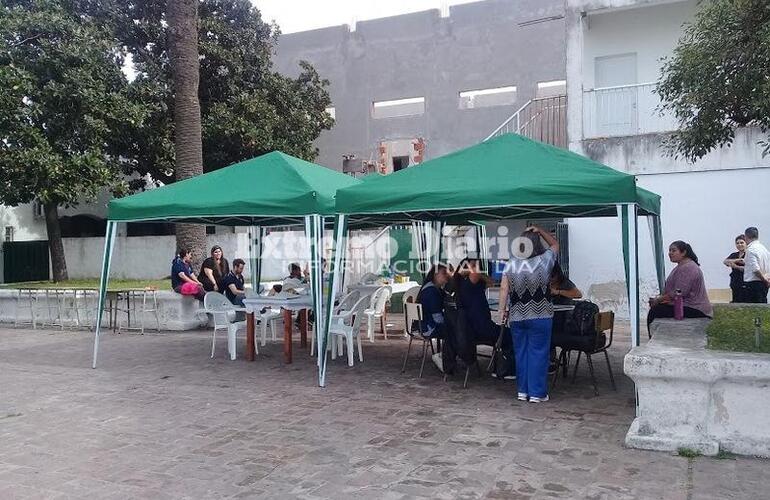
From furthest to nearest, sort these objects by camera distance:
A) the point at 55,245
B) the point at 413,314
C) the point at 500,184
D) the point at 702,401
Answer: the point at 55,245 < the point at 413,314 < the point at 500,184 < the point at 702,401

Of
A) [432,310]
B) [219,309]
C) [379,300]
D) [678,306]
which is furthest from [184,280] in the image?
[678,306]

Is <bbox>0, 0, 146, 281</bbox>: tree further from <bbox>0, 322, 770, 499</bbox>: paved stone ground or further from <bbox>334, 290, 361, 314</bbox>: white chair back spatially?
<bbox>334, 290, 361, 314</bbox>: white chair back

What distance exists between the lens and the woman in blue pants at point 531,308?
6.27m

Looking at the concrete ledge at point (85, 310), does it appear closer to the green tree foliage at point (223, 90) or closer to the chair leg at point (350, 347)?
the chair leg at point (350, 347)

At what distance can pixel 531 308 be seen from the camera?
20.6ft

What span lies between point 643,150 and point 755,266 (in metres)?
3.68

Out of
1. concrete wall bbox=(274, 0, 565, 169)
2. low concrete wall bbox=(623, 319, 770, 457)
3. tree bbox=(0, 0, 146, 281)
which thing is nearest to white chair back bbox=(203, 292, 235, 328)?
low concrete wall bbox=(623, 319, 770, 457)

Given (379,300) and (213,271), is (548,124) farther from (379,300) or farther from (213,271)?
(213,271)

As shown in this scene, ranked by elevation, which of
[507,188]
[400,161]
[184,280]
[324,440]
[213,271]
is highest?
[400,161]

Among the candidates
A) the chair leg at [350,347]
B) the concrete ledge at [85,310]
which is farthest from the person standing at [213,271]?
the chair leg at [350,347]

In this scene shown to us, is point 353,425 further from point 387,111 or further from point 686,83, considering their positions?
point 387,111

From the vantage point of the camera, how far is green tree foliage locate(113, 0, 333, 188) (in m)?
18.0

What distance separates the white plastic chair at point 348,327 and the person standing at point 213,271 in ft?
11.5

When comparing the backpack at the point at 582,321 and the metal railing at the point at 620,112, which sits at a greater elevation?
the metal railing at the point at 620,112
